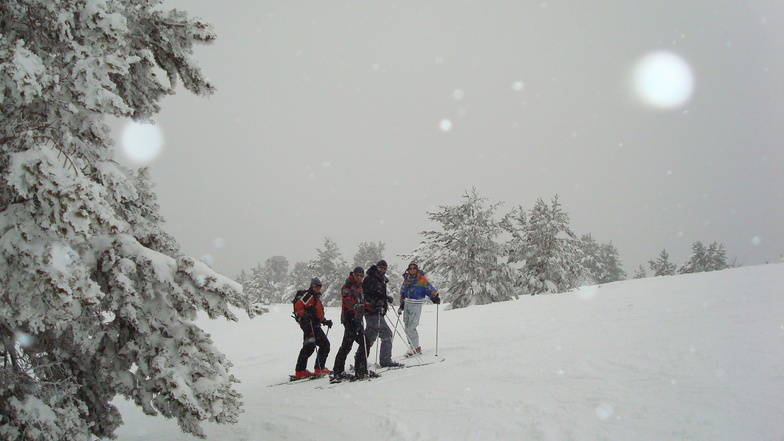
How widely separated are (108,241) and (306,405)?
3944 millimetres

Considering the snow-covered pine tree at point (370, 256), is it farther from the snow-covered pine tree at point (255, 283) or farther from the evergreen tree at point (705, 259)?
the evergreen tree at point (705, 259)

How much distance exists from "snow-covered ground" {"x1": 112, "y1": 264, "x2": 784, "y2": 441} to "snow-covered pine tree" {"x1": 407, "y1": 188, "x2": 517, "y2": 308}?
1941 cm

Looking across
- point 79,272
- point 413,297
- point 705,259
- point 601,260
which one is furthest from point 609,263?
point 79,272

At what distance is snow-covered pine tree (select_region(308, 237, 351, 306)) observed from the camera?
47.3m

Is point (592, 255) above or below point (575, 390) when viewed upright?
above

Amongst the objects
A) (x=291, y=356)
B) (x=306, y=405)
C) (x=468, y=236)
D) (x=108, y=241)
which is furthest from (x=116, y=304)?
(x=468, y=236)

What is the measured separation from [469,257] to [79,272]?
28.1 metres

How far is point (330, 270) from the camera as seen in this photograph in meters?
48.4

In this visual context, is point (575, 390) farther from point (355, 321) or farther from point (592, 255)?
point (592, 255)

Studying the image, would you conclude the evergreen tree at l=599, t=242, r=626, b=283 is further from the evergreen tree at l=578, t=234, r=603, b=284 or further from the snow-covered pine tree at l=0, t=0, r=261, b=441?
the snow-covered pine tree at l=0, t=0, r=261, b=441

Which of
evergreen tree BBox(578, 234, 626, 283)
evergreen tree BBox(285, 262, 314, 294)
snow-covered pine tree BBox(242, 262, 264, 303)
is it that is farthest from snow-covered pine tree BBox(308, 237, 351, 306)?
evergreen tree BBox(578, 234, 626, 283)

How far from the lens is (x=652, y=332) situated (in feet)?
25.8

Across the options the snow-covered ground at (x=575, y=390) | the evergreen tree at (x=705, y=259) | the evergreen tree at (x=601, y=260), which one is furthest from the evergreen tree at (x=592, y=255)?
the snow-covered ground at (x=575, y=390)

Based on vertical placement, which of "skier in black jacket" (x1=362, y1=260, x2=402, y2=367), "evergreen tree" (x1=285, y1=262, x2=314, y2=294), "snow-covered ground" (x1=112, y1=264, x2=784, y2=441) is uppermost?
"evergreen tree" (x1=285, y1=262, x2=314, y2=294)
